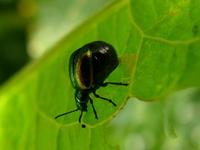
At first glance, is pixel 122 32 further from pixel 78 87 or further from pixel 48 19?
pixel 48 19

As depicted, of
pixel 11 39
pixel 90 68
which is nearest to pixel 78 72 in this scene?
pixel 90 68

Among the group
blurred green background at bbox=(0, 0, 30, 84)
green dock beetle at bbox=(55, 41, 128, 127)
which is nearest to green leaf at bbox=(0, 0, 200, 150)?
green dock beetle at bbox=(55, 41, 128, 127)

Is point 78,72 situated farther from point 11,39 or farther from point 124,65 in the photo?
point 11,39

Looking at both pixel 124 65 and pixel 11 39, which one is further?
pixel 11 39

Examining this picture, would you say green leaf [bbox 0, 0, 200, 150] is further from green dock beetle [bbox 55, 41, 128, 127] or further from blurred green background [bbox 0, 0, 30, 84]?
blurred green background [bbox 0, 0, 30, 84]

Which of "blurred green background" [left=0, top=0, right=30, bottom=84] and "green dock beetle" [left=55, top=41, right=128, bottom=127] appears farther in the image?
"blurred green background" [left=0, top=0, right=30, bottom=84]

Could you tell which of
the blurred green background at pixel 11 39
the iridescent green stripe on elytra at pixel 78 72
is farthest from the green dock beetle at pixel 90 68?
the blurred green background at pixel 11 39

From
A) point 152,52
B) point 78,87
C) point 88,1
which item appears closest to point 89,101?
point 78,87
